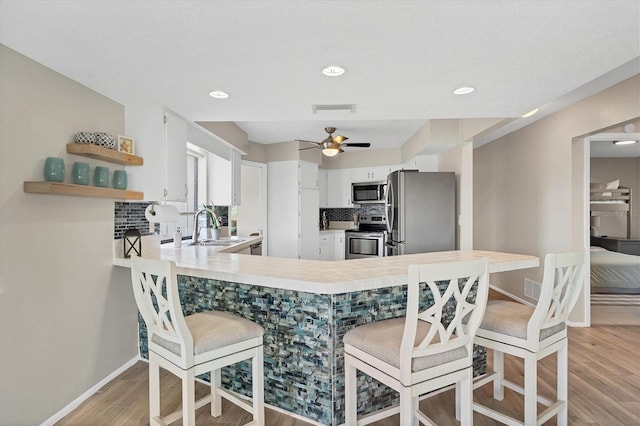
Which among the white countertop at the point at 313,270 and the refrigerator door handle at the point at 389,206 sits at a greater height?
the refrigerator door handle at the point at 389,206

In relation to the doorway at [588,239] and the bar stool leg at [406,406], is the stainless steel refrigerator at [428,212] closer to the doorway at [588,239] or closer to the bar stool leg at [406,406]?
the doorway at [588,239]

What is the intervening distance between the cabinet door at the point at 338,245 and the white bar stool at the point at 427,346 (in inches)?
181

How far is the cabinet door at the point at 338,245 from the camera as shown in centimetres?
628

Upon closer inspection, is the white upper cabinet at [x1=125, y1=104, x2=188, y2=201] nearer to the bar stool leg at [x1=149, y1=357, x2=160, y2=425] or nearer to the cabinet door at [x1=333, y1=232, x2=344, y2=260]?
the bar stool leg at [x1=149, y1=357, x2=160, y2=425]

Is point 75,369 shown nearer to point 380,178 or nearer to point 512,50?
point 512,50

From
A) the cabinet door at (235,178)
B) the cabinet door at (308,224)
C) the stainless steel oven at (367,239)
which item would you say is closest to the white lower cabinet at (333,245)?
the stainless steel oven at (367,239)

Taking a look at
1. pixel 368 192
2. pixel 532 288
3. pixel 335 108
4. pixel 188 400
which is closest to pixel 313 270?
pixel 188 400

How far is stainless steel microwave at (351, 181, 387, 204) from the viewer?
5.86m

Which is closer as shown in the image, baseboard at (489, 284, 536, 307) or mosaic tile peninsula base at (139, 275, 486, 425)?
mosaic tile peninsula base at (139, 275, 486, 425)

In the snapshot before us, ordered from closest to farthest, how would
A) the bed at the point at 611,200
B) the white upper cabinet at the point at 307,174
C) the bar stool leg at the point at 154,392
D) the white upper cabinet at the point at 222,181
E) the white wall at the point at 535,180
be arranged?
the bar stool leg at the point at 154,392 → the white wall at the point at 535,180 → the white upper cabinet at the point at 222,181 → the bed at the point at 611,200 → the white upper cabinet at the point at 307,174

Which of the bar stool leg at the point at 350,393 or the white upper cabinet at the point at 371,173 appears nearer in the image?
the bar stool leg at the point at 350,393

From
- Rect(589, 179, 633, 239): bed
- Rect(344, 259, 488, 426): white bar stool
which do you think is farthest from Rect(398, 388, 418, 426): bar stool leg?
Rect(589, 179, 633, 239): bed

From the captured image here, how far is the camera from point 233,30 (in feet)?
5.05

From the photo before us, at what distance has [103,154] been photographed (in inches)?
87.0
